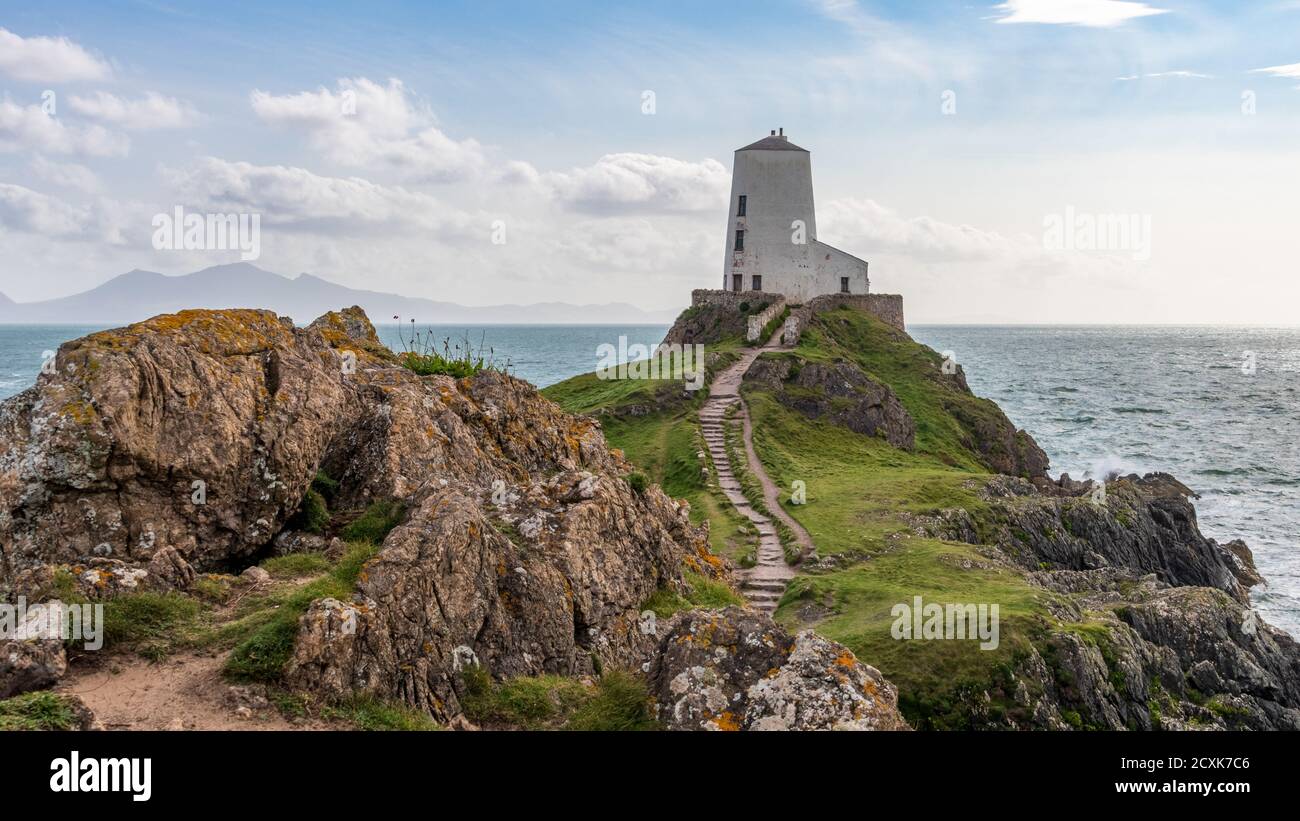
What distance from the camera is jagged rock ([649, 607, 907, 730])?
30.1 ft

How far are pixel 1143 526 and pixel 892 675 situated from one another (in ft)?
75.3

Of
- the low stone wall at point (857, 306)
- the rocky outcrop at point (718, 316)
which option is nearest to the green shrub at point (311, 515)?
the low stone wall at point (857, 306)

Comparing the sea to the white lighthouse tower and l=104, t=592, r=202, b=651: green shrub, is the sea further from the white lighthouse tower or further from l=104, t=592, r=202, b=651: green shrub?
the white lighthouse tower

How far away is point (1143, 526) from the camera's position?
1430 inches

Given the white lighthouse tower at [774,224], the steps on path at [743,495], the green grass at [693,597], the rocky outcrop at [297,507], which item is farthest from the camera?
the white lighthouse tower at [774,224]

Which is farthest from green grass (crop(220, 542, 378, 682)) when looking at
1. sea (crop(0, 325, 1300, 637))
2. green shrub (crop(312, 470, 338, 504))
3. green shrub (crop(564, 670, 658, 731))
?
sea (crop(0, 325, 1300, 637))

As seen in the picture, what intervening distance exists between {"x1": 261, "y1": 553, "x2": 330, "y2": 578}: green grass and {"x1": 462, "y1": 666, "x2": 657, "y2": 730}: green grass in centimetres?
381

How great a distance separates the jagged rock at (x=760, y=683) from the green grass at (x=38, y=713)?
5.76 m

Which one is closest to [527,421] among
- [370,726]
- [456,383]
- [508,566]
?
[456,383]

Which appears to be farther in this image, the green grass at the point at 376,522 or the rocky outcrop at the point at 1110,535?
the rocky outcrop at the point at 1110,535

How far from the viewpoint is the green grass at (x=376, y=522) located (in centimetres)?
1555

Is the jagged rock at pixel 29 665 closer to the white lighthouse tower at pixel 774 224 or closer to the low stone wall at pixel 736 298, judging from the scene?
the low stone wall at pixel 736 298
